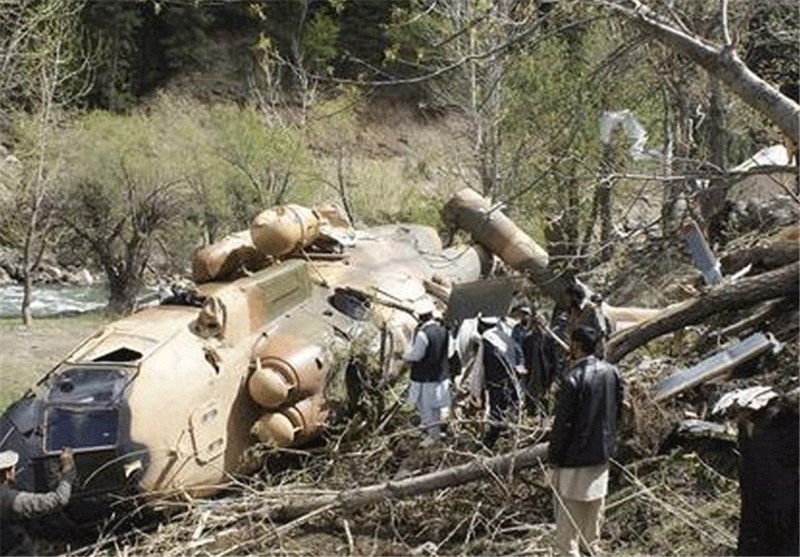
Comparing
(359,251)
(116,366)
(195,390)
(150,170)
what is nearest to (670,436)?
(195,390)

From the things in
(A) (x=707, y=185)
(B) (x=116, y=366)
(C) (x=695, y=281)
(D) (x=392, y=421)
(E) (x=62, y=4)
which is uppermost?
(E) (x=62, y=4)

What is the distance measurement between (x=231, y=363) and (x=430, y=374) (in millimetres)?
1911

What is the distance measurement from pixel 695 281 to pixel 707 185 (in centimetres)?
305

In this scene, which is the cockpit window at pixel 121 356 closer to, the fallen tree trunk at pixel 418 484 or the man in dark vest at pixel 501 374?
the fallen tree trunk at pixel 418 484

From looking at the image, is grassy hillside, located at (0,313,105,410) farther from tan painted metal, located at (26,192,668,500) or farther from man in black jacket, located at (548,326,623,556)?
man in black jacket, located at (548,326,623,556)

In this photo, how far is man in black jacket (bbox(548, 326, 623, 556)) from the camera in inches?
293

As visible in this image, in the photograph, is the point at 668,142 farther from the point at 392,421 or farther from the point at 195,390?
the point at 195,390

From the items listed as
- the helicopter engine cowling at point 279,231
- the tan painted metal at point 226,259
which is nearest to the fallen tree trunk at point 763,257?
the helicopter engine cowling at point 279,231

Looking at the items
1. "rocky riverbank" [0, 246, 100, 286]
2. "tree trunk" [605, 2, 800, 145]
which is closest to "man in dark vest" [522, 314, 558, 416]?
"tree trunk" [605, 2, 800, 145]

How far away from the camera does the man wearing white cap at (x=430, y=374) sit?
11.2 metres

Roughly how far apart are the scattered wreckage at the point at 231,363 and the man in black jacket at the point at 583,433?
6.03ft

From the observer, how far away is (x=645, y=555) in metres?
8.38

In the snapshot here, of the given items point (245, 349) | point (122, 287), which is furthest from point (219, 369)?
point (122, 287)

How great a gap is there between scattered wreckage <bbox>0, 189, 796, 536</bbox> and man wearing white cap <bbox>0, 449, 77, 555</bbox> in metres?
0.22
